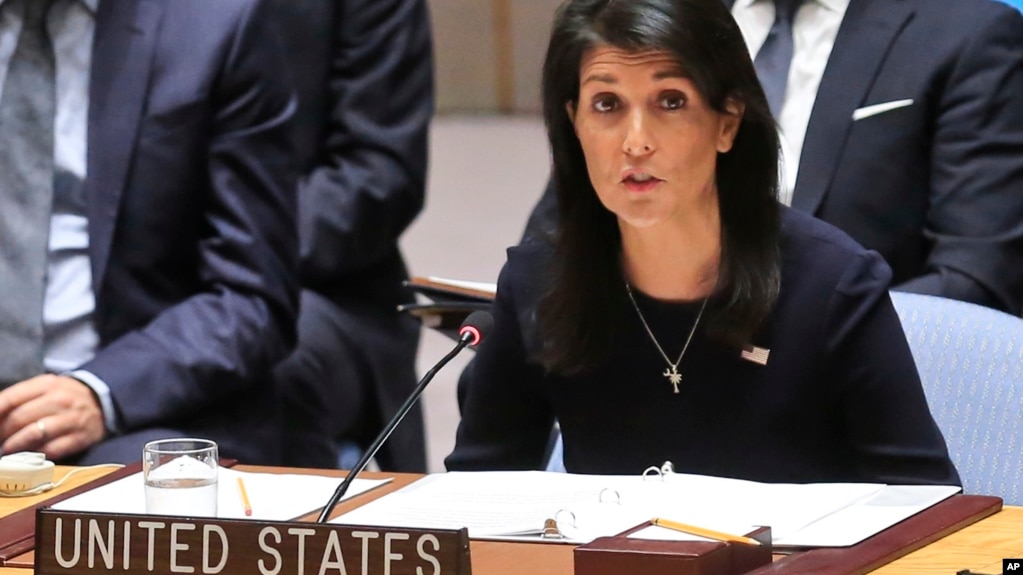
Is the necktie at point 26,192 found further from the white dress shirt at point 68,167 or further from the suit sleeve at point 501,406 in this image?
the suit sleeve at point 501,406

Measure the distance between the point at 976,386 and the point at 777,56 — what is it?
104cm

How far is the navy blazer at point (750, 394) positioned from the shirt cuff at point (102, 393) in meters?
0.69

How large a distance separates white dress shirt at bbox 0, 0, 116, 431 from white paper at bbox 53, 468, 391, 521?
84 centimetres

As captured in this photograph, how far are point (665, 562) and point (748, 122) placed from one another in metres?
0.89

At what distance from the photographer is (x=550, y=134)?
7.63 feet

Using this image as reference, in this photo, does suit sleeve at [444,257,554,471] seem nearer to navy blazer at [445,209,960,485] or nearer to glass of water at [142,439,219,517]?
navy blazer at [445,209,960,485]

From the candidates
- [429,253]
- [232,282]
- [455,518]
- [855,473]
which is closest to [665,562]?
[455,518]

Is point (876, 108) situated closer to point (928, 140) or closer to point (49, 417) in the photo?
point (928, 140)

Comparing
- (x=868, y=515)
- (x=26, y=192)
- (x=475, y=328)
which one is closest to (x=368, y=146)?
(x=26, y=192)

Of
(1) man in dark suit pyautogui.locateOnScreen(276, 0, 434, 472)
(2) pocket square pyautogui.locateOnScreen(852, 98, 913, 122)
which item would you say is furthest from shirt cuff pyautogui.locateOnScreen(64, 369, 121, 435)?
(2) pocket square pyautogui.locateOnScreen(852, 98, 913, 122)

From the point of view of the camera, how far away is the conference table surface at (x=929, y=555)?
1.61 metres

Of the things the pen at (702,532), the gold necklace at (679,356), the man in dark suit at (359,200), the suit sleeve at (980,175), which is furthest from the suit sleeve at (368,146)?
the pen at (702,532)

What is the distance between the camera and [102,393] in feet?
8.95

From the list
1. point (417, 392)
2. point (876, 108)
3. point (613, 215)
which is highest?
point (876, 108)
